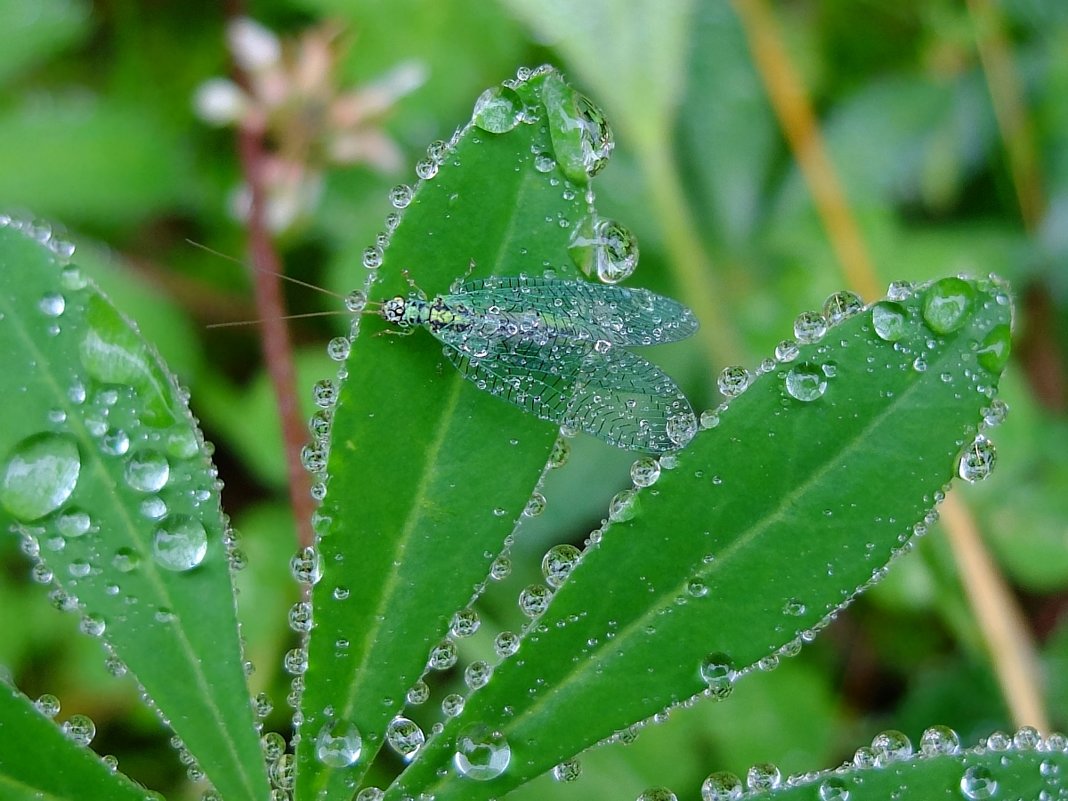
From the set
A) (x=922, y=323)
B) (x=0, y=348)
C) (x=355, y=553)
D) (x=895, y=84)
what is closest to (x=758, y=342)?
(x=895, y=84)

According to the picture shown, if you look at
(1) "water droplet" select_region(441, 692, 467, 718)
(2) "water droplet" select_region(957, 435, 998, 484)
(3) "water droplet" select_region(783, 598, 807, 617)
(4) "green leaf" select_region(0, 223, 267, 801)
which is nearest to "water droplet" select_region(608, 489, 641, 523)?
(3) "water droplet" select_region(783, 598, 807, 617)

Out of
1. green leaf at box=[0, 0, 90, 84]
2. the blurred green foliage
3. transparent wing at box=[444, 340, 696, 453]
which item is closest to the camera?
transparent wing at box=[444, 340, 696, 453]

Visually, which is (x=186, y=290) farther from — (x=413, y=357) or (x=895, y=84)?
(x=895, y=84)

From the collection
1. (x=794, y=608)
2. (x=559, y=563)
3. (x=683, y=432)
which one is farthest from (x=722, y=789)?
(x=683, y=432)

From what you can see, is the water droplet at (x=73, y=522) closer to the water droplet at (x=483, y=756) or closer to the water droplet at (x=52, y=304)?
the water droplet at (x=52, y=304)

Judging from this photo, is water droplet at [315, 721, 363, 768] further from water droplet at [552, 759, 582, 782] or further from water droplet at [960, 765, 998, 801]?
water droplet at [960, 765, 998, 801]

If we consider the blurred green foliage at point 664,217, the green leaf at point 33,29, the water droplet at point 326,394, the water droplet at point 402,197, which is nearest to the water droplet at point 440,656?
the water droplet at point 326,394
